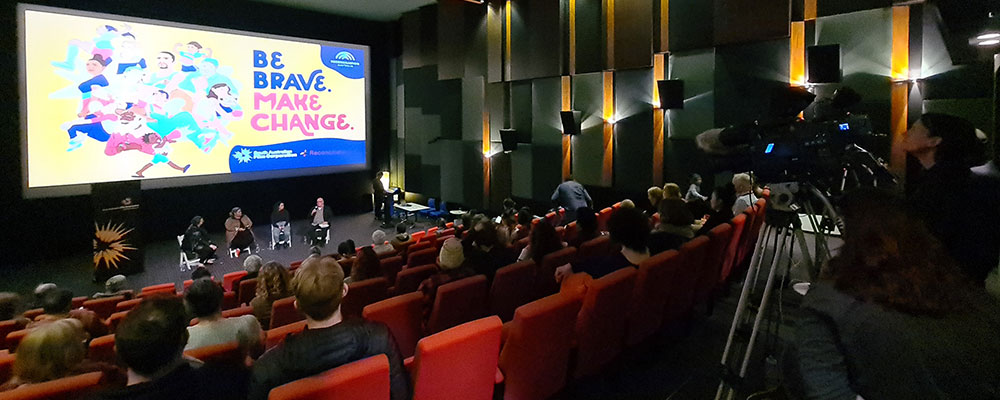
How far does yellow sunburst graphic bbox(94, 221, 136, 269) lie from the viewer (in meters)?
6.56

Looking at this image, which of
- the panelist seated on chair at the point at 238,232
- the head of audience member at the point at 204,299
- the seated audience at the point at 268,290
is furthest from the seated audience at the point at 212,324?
the panelist seated on chair at the point at 238,232

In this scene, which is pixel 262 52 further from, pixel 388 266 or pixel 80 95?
pixel 388 266

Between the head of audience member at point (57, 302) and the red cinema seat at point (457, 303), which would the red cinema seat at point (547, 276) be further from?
the head of audience member at point (57, 302)

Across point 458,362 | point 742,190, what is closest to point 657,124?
point 742,190

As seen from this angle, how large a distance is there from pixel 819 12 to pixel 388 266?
231 inches

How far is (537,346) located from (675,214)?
1.90 metres

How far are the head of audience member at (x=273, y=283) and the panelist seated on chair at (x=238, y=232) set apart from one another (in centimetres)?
511

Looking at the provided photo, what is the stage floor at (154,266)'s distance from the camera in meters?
6.59

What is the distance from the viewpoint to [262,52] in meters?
9.37

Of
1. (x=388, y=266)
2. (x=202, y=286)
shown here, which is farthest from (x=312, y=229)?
(x=202, y=286)

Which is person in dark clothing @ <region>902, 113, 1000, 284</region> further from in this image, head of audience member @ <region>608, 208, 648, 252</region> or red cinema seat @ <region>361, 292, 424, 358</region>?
red cinema seat @ <region>361, 292, 424, 358</region>

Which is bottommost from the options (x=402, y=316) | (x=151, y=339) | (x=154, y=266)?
(x=154, y=266)

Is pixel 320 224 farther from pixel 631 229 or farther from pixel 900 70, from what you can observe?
pixel 900 70

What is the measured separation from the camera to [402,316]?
262cm
